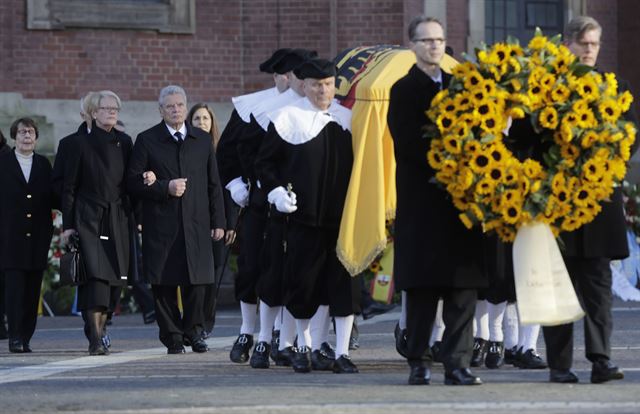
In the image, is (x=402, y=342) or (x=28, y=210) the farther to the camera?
(x=28, y=210)

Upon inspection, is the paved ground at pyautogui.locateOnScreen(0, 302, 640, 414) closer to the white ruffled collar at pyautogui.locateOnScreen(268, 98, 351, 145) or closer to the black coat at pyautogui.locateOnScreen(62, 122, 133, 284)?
the black coat at pyautogui.locateOnScreen(62, 122, 133, 284)

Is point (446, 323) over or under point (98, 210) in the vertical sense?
under

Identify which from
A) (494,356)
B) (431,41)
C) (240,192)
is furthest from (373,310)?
(431,41)

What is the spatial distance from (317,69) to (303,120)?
34 cm

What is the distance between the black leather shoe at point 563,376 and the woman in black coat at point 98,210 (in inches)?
175

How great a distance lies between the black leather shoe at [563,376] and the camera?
10.8m

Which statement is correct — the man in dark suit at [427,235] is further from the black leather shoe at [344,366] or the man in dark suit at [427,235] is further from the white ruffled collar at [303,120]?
the white ruffled collar at [303,120]

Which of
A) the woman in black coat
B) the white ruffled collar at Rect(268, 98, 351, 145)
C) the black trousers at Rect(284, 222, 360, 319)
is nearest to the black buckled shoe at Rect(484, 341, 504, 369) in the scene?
the black trousers at Rect(284, 222, 360, 319)

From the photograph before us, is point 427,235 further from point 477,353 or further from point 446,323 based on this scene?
point 477,353

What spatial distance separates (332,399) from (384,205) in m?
2.71

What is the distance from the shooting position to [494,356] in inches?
484

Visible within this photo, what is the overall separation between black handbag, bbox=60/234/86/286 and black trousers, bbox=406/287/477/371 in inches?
156

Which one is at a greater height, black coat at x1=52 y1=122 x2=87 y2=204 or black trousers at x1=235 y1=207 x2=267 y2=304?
black coat at x1=52 y1=122 x2=87 y2=204

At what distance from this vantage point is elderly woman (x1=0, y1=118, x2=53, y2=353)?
1516 cm
